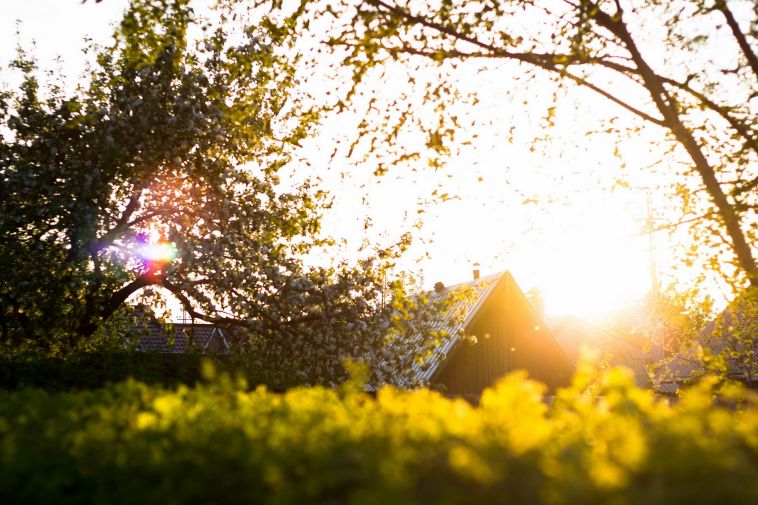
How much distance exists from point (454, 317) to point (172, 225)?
644 centimetres

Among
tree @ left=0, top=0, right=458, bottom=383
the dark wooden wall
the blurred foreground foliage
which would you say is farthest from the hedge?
the dark wooden wall

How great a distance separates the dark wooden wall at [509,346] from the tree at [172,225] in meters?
13.4

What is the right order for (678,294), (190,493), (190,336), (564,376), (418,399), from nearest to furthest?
1. (190,493)
2. (418,399)
3. (190,336)
4. (678,294)
5. (564,376)

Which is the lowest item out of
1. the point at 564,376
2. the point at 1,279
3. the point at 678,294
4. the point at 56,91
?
the point at 564,376

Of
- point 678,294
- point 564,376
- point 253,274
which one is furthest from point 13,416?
point 564,376

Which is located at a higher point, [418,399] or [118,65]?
[118,65]

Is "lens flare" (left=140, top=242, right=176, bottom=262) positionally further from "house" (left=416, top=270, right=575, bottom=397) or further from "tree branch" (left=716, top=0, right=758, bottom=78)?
"house" (left=416, top=270, right=575, bottom=397)

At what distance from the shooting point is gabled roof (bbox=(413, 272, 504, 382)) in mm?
15633

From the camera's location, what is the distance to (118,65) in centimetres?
1510

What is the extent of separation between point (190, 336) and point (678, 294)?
A: 11.3 m

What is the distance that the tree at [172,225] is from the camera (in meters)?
14.1

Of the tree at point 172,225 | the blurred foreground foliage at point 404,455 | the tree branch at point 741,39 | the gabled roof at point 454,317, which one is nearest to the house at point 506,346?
the gabled roof at point 454,317

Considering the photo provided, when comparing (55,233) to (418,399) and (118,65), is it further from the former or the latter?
(418,399)

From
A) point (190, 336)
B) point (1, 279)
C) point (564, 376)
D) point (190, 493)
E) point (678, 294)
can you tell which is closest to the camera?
point (190, 493)
